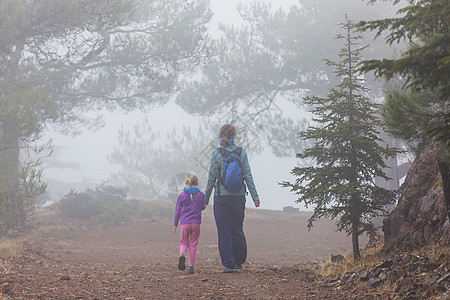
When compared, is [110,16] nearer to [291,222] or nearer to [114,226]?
[114,226]

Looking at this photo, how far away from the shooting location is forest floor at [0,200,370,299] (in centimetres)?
495

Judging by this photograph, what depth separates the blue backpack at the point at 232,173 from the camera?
6.09m

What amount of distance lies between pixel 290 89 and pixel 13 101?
16948 millimetres

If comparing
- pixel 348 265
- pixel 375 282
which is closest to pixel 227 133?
pixel 348 265

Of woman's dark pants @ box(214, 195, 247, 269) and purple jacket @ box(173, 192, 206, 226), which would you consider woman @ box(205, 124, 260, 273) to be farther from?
purple jacket @ box(173, 192, 206, 226)

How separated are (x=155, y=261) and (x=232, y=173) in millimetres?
5535

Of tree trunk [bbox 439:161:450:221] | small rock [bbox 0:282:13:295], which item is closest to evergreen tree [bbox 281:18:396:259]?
tree trunk [bbox 439:161:450:221]

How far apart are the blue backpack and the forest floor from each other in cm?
127

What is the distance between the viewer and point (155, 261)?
10.6 meters

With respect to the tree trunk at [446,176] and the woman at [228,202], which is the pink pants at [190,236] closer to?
the woman at [228,202]

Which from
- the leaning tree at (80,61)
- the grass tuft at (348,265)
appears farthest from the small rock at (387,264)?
the leaning tree at (80,61)

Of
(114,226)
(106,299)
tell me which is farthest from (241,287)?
(114,226)

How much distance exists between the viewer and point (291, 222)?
20.1 meters

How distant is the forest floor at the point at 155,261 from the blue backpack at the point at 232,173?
4.16 ft
